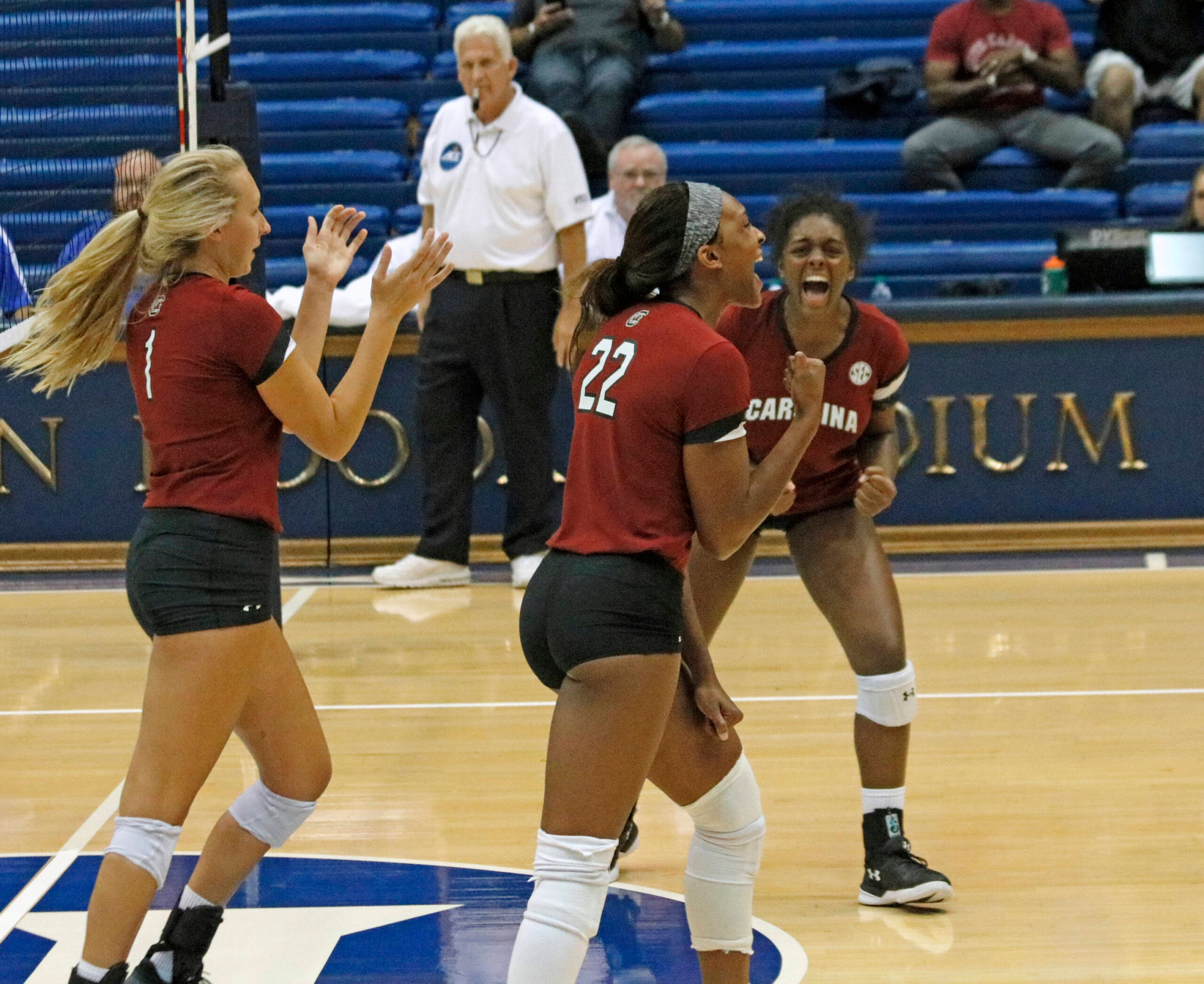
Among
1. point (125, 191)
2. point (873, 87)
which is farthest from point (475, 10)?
point (125, 191)

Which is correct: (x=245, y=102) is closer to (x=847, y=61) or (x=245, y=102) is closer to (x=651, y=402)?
(x=651, y=402)

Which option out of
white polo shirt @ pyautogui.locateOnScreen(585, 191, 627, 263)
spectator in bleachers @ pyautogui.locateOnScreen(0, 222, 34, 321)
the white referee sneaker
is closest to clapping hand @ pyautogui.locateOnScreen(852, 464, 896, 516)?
spectator in bleachers @ pyautogui.locateOnScreen(0, 222, 34, 321)

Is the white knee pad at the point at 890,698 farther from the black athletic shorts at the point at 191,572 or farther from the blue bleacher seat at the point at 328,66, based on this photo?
the blue bleacher seat at the point at 328,66

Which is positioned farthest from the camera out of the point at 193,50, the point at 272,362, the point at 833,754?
the point at 833,754

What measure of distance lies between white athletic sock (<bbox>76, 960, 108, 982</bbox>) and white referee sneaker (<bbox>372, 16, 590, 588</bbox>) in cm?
447

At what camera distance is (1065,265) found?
8.17 m

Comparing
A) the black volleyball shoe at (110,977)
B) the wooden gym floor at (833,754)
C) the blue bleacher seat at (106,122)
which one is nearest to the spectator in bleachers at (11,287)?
the blue bleacher seat at (106,122)

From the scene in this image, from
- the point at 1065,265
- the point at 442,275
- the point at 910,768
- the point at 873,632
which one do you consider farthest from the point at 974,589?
the point at 442,275

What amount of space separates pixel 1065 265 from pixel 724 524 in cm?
584

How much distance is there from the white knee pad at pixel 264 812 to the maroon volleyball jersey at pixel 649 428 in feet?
2.73

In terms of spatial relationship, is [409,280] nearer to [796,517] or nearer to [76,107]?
[796,517]

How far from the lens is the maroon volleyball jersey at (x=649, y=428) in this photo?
2.74 m

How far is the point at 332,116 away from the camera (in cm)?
1006

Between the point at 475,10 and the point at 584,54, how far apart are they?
1.14 metres
